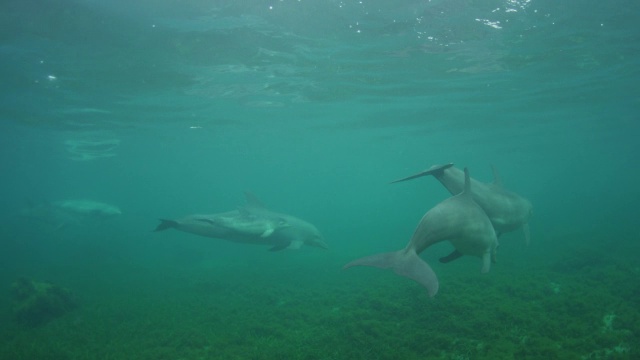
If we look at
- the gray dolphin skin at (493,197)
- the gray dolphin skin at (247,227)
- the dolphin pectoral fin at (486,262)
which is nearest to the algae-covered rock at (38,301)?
the gray dolphin skin at (247,227)

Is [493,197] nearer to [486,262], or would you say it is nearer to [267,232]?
[486,262]

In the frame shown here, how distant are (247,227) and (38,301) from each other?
7572mm

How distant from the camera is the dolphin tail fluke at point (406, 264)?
18.4 ft

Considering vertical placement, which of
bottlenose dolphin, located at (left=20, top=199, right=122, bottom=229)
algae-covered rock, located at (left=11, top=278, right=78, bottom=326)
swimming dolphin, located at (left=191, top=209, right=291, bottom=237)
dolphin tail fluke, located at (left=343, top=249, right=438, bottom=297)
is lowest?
bottlenose dolphin, located at (left=20, top=199, right=122, bottom=229)

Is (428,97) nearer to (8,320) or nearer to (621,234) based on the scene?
(621,234)

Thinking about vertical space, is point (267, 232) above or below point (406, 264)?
below

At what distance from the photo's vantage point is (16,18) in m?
12.9

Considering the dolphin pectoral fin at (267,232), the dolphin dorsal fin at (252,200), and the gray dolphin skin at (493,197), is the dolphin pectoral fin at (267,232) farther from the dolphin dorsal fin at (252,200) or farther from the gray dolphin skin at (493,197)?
the gray dolphin skin at (493,197)

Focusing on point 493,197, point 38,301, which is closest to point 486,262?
point 493,197

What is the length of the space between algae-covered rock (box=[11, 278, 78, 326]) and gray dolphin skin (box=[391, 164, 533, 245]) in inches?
524

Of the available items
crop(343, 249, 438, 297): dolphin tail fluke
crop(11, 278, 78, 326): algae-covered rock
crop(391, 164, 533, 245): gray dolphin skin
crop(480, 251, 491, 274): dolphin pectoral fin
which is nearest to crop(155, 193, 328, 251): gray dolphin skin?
crop(11, 278, 78, 326): algae-covered rock

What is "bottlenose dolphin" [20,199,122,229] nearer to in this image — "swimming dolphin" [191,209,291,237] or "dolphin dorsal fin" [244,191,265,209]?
"dolphin dorsal fin" [244,191,265,209]

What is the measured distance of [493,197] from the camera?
8.98m

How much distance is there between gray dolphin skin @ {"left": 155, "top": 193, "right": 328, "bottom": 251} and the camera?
1425 cm
